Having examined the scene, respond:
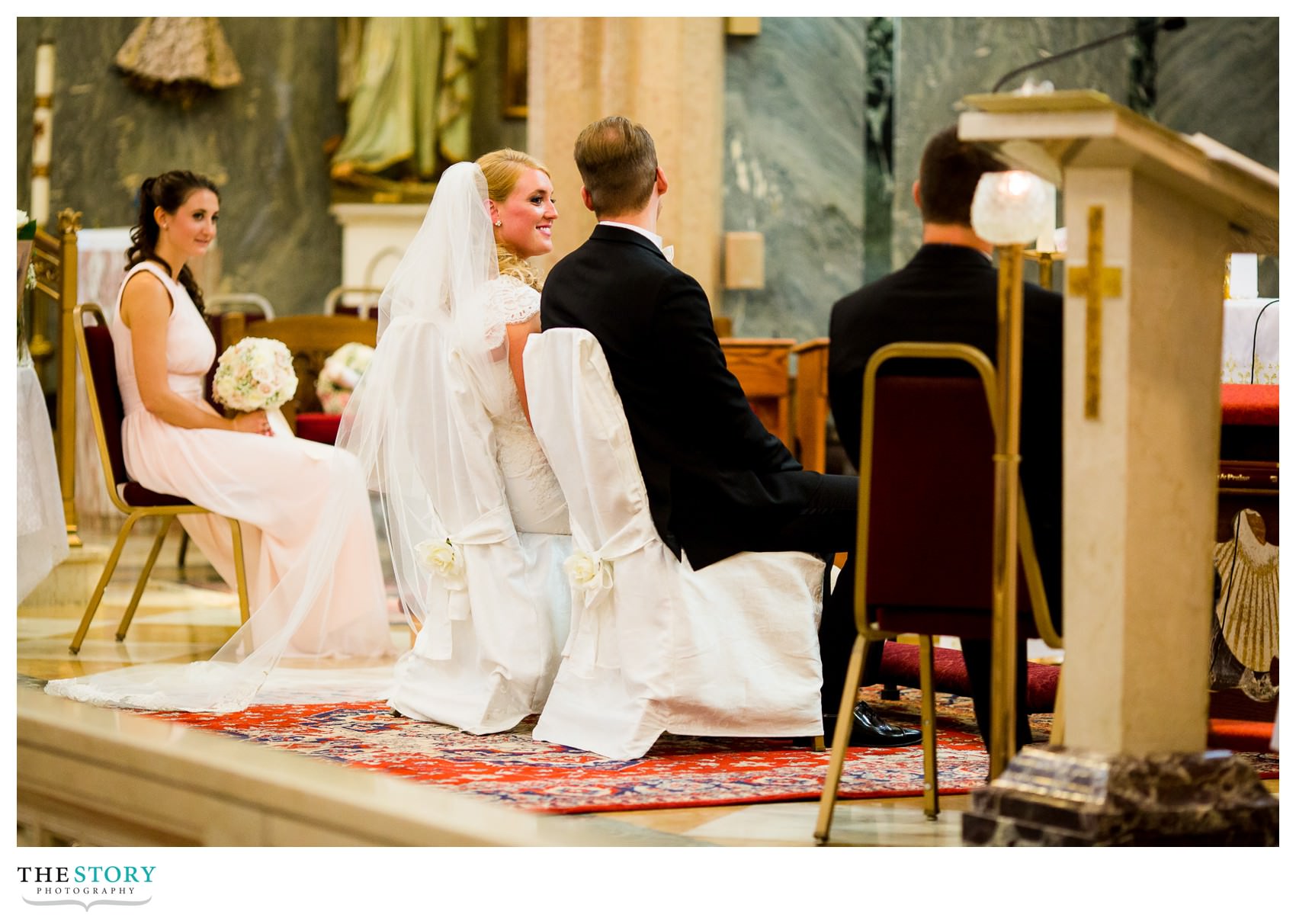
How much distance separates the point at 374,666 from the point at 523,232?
Answer: 63.1 inches

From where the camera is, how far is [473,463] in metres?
4.06

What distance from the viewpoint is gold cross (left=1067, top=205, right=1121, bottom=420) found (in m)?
2.48

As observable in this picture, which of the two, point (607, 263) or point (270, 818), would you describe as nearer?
point (270, 818)

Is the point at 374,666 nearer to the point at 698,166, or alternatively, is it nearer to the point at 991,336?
the point at 991,336

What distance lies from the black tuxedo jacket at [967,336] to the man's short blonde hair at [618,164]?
75cm

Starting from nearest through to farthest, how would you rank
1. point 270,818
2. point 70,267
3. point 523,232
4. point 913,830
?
point 270,818, point 913,830, point 523,232, point 70,267

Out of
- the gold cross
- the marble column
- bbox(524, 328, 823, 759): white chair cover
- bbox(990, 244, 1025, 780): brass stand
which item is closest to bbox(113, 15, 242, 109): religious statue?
the marble column

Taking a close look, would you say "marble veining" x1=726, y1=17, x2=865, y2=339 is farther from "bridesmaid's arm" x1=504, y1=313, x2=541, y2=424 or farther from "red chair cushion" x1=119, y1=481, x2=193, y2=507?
"bridesmaid's arm" x1=504, y1=313, x2=541, y2=424

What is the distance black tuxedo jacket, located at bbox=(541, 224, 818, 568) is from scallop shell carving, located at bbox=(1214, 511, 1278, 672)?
1119 mm

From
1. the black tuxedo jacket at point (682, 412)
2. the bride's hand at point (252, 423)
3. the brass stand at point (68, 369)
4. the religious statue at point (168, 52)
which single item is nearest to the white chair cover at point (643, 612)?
the black tuxedo jacket at point (682, 412)

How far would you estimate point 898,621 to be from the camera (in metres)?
2.90

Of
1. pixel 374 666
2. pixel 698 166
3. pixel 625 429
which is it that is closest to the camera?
pixel 625 429

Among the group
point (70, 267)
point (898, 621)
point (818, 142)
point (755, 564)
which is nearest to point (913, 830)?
point (898, 621)

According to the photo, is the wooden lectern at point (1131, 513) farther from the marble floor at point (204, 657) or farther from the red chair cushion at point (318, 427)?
the red chair cushion at point (318, 427)
